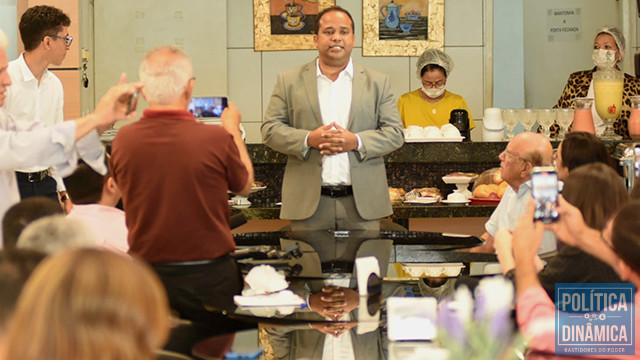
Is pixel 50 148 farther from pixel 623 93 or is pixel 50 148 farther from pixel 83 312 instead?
pixel 623 93

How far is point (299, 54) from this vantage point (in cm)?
734

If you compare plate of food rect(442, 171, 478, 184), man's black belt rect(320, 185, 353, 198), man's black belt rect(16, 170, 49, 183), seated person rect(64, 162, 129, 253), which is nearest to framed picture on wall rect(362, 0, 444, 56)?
plate of food rect(442, 171, 478, 184)

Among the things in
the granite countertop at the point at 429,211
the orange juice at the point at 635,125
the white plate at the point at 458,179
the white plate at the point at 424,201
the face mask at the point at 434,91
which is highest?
the face mask at the point at 434,91

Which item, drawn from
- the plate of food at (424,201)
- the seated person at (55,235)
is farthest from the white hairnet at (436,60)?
the seated person at (55,235)

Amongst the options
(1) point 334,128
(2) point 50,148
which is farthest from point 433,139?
(2) point 50,148

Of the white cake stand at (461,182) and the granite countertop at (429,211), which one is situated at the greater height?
the white cake stand at (461,182)

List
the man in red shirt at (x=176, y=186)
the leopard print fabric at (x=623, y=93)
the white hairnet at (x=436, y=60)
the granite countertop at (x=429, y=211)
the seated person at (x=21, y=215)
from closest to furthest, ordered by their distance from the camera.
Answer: the seated person at (x=21, y=215) → the man in red shirt at (x=176, y=186) → the granite countertop at (x=429, y=211) → the leopard print fabric at (x=623, y=93) → the white hairnet at (x=436, y=60)

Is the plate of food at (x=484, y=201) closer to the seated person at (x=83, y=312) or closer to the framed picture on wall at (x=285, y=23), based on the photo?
the framed picture on wall at (x=285, y=23)

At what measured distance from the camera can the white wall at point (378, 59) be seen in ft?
24.0

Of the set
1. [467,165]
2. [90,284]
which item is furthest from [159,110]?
[467,165]

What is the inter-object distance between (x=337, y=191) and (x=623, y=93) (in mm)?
2630

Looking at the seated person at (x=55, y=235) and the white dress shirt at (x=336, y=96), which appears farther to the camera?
the white dress shirt at (x=336, y=96)

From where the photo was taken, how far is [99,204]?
288 centimetres

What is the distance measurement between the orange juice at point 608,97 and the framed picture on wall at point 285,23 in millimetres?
2849
